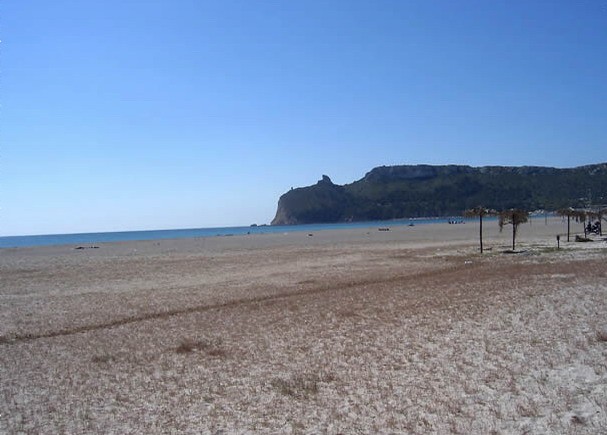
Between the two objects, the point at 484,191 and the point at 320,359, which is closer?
the point at 320,359

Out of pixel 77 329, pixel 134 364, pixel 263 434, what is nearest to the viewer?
pixel 263 434

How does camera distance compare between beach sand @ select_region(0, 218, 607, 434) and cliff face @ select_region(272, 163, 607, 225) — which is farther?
cliff face @ select_region(272, 163, 607, 225)

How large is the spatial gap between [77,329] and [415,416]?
9645 mm

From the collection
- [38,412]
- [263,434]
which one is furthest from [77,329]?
[263,434]

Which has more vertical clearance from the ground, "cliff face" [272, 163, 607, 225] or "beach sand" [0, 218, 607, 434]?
"cliff face" [272, 163, 607, 225]

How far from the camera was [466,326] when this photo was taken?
1102cm

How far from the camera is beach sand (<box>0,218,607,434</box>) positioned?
6.68 meters

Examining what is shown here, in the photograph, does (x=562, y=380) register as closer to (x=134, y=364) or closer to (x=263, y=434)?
(x=263, y=434)

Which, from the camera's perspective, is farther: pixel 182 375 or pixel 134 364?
pixel 134 364

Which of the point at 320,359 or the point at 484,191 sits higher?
the point at 484,191

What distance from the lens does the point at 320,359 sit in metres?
9.30

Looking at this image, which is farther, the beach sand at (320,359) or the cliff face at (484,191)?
the cliff face at (484,191)

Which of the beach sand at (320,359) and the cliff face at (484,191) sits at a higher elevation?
the cliff face at (484,191)

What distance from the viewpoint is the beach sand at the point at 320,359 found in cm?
668
